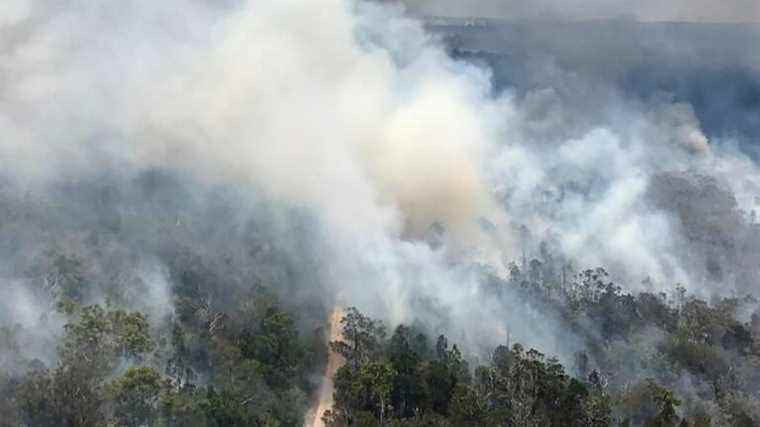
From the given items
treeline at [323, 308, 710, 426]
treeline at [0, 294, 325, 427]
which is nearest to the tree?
treeline at [0, 294, 325, 427]

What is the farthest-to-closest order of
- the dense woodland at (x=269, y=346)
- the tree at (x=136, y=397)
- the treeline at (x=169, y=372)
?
the dense woodland at (x=269, y=346) < the tree at (x=136, y=397) < the treeline at (x=169, y=372)

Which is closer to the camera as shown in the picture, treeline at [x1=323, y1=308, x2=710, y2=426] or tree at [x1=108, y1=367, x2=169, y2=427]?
tree at [x1=108, y1=367, x2=169, y2=427]

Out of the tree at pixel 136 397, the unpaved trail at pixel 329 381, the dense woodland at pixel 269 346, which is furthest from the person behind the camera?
the unpaved trail at pixel 329 381

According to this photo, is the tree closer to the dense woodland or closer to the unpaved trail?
the dense woodland

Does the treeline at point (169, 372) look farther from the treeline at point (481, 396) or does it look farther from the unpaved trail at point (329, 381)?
the treeline at point (481, 396)

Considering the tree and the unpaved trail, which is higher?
the unpaved trail

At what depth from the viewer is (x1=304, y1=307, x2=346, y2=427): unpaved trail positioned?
2336 inches

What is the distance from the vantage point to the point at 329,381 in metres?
65.4

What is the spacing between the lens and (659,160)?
432 ft

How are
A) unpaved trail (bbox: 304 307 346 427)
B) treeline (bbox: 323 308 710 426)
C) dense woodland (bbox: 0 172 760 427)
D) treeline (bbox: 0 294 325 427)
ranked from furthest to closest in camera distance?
unpaved trail (bbox: 304 307 346 427) < treeline (bbox: 323 308 710 426) < dense woodland (bbox: 0 172 760 427) < treeline (bbox: 0 294 325 427)

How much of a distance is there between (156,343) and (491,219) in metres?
49.4

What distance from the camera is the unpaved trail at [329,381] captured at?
59.3 meters

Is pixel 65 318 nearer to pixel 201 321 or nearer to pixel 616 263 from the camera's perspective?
pixel 201 321

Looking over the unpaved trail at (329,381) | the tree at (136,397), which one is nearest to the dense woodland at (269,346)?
the tree at (136,397)
